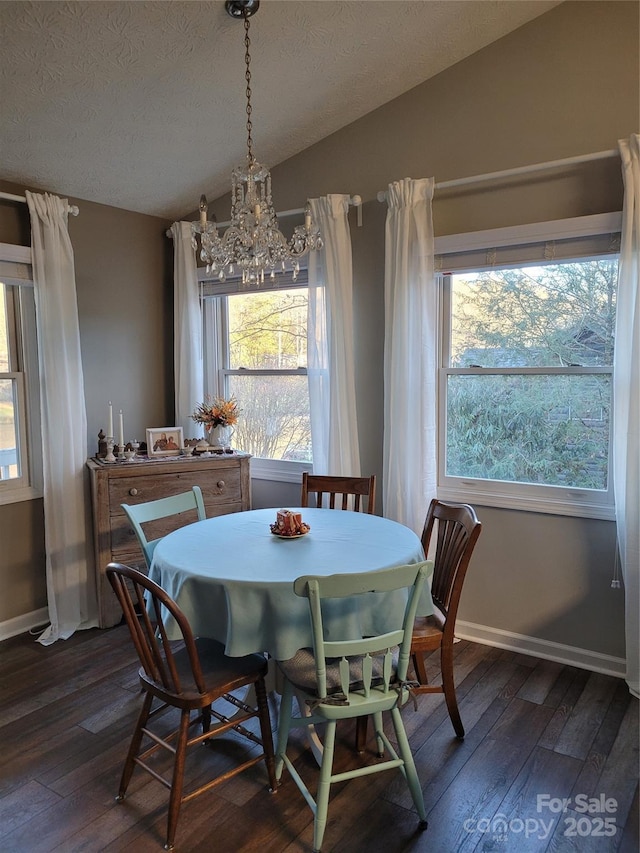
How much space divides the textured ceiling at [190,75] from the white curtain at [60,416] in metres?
0.36

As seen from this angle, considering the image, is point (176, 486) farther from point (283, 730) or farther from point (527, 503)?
point (527, 503)

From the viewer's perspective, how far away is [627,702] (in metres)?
2.52

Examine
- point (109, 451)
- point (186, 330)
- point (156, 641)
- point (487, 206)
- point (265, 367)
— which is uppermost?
point (487, 206)

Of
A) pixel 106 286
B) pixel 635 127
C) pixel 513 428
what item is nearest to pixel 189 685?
pixel 513 428

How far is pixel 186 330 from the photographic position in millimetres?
3857

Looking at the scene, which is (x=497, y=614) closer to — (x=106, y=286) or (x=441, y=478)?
(x=441, y=478)

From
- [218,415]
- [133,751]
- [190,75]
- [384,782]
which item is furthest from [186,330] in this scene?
[384,782]

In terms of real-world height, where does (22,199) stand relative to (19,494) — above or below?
above

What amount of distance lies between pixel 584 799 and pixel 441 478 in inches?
64.0

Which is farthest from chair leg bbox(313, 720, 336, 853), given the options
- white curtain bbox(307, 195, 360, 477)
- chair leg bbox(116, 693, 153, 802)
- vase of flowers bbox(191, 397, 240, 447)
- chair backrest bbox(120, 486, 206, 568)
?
vase of flowers bbox(191, 397, 240, 447)

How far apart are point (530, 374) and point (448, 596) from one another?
1267mm

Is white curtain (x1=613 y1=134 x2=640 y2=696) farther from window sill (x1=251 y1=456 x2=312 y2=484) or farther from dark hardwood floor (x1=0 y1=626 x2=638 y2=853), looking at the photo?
window sill (x1=251 y1=456 x2=312 y2=484)

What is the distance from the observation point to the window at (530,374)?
2781mm

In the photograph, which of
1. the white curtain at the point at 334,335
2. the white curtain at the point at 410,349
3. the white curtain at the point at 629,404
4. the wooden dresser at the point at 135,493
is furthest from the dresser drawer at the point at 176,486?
the white curtain at the point at 629,404
